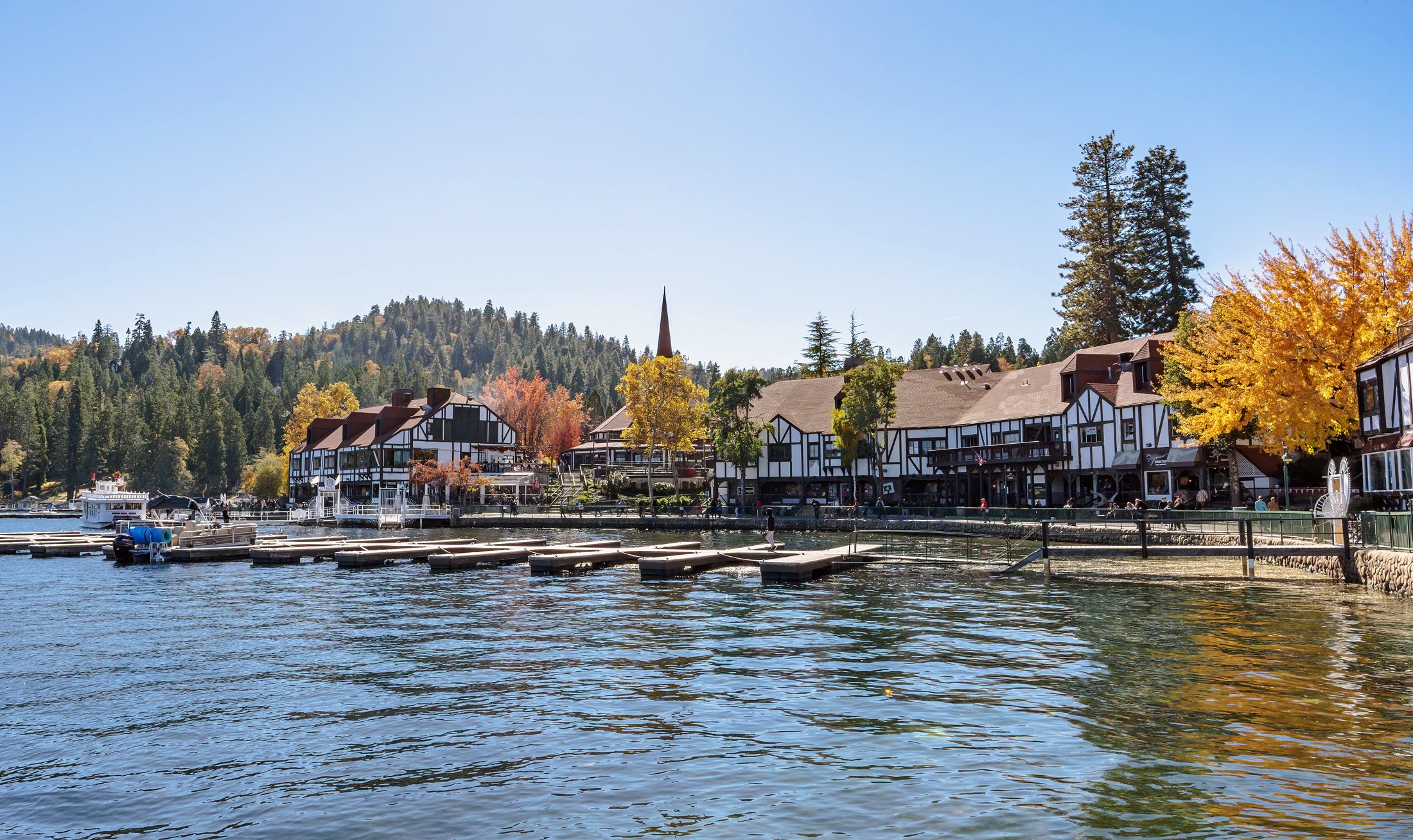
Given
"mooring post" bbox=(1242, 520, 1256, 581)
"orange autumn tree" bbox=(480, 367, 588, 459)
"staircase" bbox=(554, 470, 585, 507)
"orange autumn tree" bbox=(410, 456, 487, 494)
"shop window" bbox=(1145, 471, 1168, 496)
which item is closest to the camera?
"mooring post" bbox=(1242, 520, 1256, 581)

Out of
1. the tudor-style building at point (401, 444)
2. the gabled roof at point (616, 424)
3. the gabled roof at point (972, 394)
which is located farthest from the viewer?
the gabled roof at point (616, 424)

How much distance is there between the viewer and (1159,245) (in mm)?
91312

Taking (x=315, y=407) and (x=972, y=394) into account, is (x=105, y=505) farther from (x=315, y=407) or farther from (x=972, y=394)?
(x=972, y=394)

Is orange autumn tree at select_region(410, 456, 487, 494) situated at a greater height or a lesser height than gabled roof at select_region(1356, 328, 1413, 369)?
lesser

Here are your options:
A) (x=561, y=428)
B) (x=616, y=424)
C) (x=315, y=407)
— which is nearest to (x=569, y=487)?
(x=616, y=424)

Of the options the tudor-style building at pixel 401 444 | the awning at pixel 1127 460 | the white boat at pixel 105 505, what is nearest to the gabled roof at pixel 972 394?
the awning at pixel 1127 460

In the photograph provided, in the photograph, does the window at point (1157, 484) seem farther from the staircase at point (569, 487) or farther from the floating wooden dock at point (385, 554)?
the staircase at point (569, 487)

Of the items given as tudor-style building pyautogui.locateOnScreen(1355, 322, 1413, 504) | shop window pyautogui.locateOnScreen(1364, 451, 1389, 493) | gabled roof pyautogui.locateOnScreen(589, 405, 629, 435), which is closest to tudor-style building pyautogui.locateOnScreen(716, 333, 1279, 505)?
tudor-style building pyautogui.locateOnScreen(1355, 322, 1413, 504)

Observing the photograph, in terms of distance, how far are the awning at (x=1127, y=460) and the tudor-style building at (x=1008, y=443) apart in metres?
0.08

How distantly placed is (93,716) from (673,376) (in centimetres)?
6680

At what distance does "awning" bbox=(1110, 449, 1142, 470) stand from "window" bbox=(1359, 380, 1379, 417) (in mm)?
22546

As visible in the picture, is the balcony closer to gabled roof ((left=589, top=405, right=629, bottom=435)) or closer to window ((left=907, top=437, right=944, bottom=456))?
window ((left=907, top=437, right=944, bottom=456))

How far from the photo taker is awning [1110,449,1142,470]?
6172 cm

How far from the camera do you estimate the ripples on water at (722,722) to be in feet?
34.3
